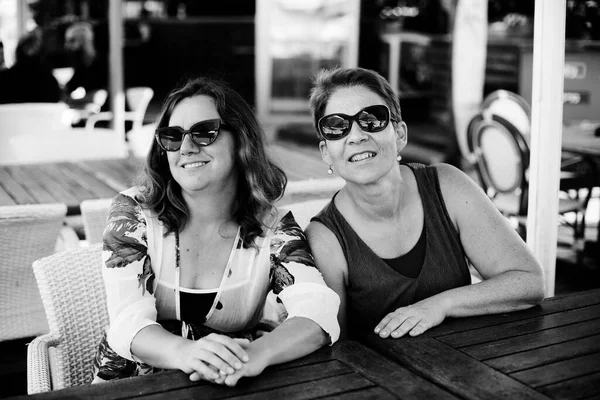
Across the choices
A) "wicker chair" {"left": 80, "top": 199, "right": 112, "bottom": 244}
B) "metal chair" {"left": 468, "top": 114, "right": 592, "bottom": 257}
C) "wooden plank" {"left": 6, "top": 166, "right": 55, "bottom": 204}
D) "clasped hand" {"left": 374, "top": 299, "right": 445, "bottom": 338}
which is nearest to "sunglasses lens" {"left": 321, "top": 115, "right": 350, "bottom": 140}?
"clasped hand" {"left": 374, "top": 299, "right": 445, "bottom": 338}

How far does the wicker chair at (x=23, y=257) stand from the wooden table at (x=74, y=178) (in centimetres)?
54

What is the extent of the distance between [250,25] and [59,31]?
297 centimetres

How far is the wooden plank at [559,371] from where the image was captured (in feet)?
5.42

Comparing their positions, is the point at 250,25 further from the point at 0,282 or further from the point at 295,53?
the point at 0,282

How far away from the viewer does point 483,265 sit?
230 centimetres

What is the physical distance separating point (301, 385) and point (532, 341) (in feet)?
2.08

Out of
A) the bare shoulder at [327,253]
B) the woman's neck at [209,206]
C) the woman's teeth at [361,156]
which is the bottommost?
the bare shoulder at [327,253]

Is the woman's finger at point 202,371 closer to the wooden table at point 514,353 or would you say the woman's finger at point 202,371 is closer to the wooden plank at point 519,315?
the wooden table at point 514,353

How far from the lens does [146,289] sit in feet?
6.73

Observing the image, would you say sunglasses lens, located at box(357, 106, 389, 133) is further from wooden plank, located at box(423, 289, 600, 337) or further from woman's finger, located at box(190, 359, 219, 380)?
woman's finger, located at box(190, 359, 219, 380)

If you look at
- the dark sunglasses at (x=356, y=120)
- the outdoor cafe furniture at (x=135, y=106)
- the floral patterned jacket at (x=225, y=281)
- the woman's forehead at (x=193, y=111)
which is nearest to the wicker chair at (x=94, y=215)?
the floral patterned jacket at (x=225, y=281)

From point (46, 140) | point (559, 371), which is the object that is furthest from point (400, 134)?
point (46, 140)

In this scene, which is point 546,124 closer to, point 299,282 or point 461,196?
point 461,196

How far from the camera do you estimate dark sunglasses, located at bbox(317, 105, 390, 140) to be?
7.15 ft
